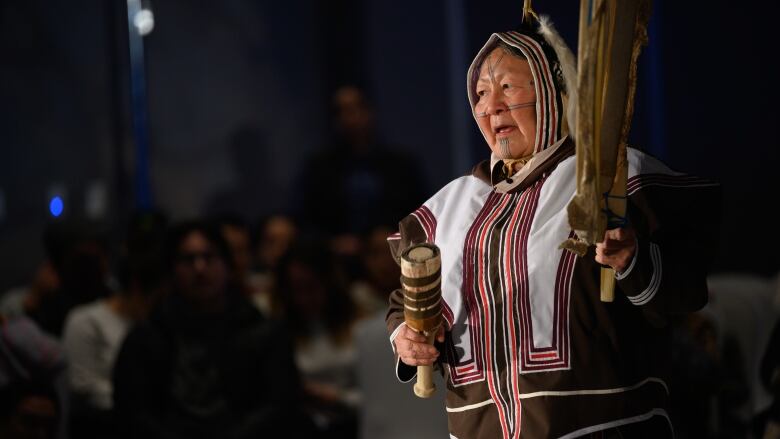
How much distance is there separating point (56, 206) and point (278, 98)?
198 centimetres

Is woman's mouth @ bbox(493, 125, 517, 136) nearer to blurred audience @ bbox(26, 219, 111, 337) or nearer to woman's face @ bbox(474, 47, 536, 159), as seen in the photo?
woman's face @ bbox(474, 47, 536, 159)

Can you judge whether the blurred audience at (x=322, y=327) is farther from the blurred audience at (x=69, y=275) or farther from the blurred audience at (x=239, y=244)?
the blurred audience at (x=69, y=275)

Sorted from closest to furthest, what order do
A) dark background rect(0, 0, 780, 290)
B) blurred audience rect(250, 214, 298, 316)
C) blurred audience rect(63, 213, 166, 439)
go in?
blurred audience rect(63, 213, 166, 439)
dark background rect(0, 0, 780, 290)
blurred audience rect(250, 214, 298, 316)

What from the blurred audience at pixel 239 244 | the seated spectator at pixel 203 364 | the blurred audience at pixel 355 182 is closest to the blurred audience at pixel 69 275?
the blurred audience at pixel 239 244

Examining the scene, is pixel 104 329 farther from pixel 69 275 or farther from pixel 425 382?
pixel 425 382

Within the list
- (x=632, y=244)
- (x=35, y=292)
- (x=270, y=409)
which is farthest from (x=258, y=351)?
(x=632, y=244)

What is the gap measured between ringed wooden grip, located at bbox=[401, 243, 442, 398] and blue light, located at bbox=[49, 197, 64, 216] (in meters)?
3.14

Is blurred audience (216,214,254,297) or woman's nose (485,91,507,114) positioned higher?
woman's nose (485,91,507,114)

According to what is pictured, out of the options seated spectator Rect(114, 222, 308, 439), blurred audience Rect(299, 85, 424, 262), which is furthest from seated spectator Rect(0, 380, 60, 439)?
blurred audience Rect(299, 85, 424, 262)

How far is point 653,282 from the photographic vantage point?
5.67 feet

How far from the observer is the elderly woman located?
1778mm

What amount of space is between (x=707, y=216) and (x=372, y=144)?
3837mm

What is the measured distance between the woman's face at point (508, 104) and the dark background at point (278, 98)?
20.8 inches

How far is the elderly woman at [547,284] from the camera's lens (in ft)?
5.83
